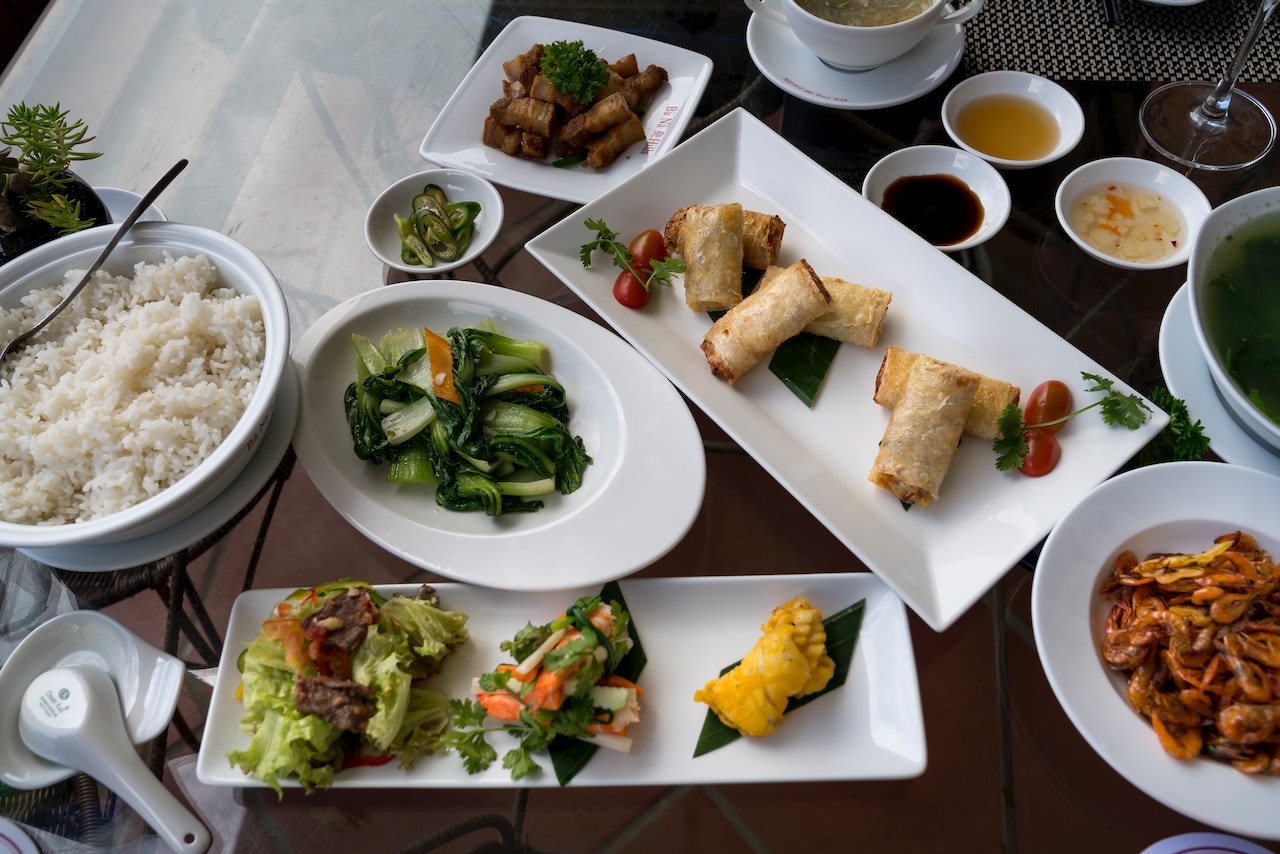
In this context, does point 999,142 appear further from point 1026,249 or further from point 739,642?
point 739,642

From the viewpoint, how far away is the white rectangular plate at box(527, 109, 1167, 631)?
76.0 inches

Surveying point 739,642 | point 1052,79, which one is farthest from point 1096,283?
point 739,642

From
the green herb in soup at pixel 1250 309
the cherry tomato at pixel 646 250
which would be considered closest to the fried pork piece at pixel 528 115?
the cherry tomato at pixel 646 250

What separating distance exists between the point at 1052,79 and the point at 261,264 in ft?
8.53

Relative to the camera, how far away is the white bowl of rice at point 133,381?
1813 millimetres

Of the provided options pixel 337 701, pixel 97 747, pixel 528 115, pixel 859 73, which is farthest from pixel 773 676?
pixel 859 73

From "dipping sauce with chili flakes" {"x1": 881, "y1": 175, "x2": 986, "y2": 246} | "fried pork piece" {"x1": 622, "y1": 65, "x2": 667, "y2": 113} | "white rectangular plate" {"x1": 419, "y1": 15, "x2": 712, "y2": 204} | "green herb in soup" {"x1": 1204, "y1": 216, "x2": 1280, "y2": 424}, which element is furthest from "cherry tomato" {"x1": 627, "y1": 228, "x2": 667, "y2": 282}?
"green herb in soup" {"x1": 1204, "y1": 216, "x2": 1280, "y2": 424}

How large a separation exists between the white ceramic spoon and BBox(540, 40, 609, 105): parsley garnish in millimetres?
2157

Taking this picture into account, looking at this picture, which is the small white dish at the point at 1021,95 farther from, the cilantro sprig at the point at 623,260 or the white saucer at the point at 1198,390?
the cilantro sprig at the point at 623,260

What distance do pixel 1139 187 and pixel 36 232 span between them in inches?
126

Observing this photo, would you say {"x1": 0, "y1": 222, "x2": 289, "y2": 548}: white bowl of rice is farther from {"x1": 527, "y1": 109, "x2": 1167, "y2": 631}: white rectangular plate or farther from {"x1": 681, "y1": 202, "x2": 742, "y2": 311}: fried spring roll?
{"x1": 681, "y1": 202, "x2": 742, "y2": 311}: fried spring roll

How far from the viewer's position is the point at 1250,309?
1921 mm

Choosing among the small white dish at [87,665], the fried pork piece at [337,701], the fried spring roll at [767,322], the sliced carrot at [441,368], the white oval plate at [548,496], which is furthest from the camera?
the fried spring roll at [767,322]

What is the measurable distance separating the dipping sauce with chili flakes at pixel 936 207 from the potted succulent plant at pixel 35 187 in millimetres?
2369
